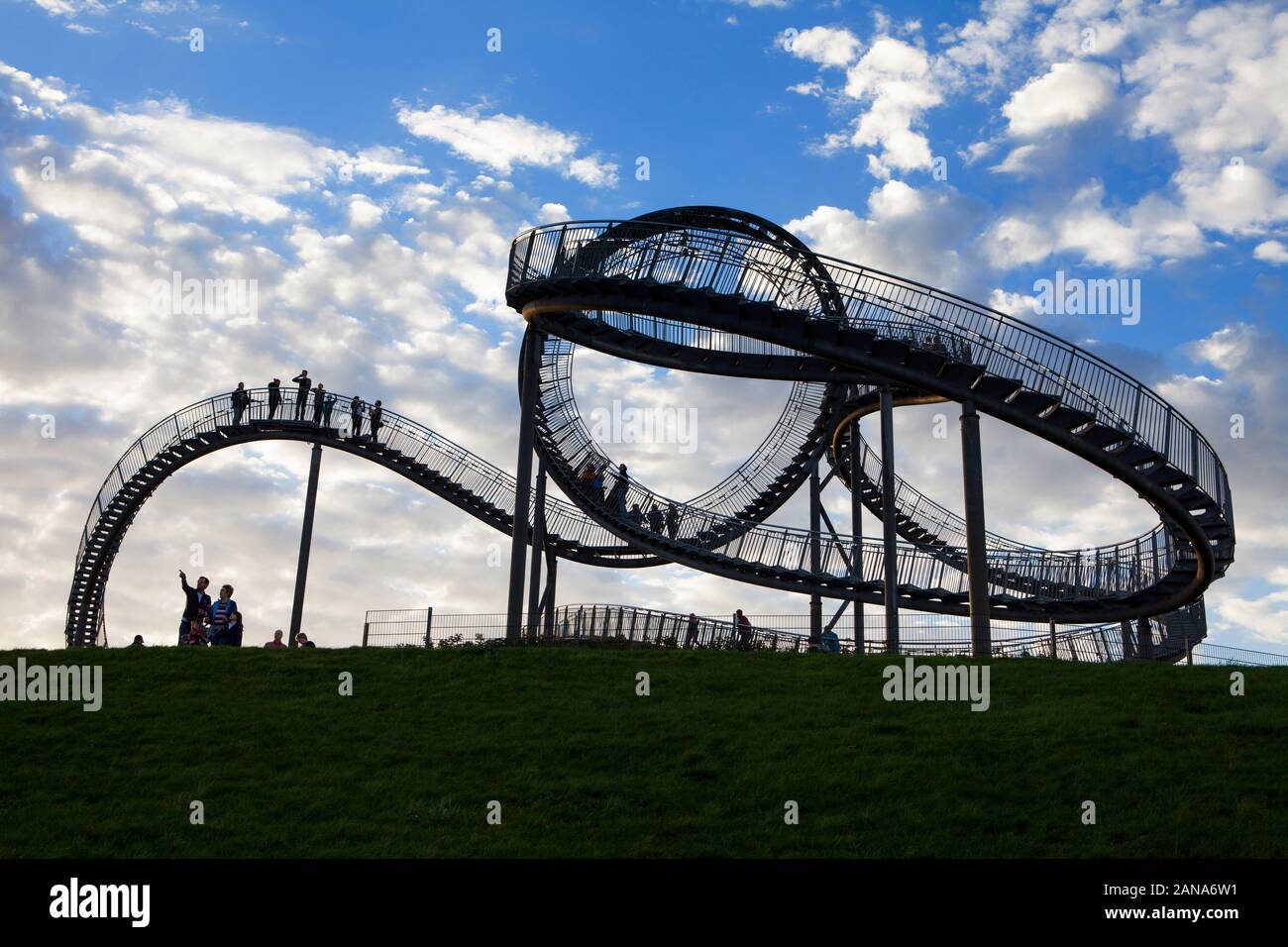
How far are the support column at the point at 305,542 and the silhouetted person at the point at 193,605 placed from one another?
6.62 m

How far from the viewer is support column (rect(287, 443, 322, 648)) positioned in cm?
3503

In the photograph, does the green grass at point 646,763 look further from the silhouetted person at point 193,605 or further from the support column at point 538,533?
the support column at point 538,533

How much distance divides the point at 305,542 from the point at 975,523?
18528mm

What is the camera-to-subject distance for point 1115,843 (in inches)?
513

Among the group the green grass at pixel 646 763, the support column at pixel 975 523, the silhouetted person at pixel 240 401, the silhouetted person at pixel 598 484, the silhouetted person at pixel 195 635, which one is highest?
the silhouetted person at pixel 240 401

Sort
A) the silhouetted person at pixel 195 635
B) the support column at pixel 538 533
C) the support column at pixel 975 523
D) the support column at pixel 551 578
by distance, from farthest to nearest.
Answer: the support column at pixel 551 578 < the support column at pixel 538 533 < the silhouetted person at pixel 195 635 < the support column at pixel 975 523

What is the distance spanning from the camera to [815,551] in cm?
3275

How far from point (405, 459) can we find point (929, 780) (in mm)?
26155

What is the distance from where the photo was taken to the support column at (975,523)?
82.0 ft

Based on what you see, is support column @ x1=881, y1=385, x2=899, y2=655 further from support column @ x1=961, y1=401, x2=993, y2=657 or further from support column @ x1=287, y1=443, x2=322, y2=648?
support column @ x1=287, y1=443, x2=322, y2=648

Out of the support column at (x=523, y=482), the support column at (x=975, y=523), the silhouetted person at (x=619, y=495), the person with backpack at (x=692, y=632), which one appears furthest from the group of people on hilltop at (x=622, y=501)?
the support column at (x=975, y=523)
